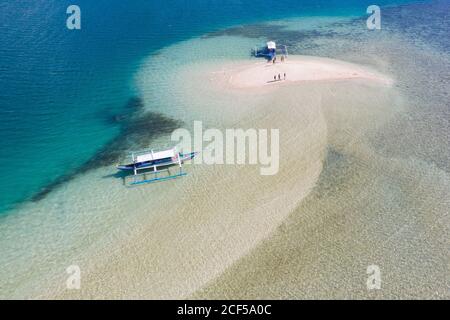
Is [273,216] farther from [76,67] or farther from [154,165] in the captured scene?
[76,67]

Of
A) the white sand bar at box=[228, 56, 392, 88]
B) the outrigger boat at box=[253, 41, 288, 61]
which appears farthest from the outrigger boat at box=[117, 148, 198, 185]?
the outrigger boat at box=[253, 41, 288, 61]

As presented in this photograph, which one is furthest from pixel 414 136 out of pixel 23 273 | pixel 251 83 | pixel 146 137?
pixel 23 273

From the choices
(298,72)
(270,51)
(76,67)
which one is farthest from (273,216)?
(76,67)

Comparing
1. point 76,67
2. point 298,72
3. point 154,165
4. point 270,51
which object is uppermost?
point 270,51

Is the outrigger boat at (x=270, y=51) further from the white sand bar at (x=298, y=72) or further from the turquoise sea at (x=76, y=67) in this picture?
the turquoise sea at (x=76, y=67)

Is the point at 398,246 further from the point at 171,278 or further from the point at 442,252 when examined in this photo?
the point at 171,278

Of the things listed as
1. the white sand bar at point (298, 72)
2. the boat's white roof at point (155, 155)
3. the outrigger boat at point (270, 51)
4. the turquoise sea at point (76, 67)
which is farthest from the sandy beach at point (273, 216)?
the outrigger boat at point (270, 51)
